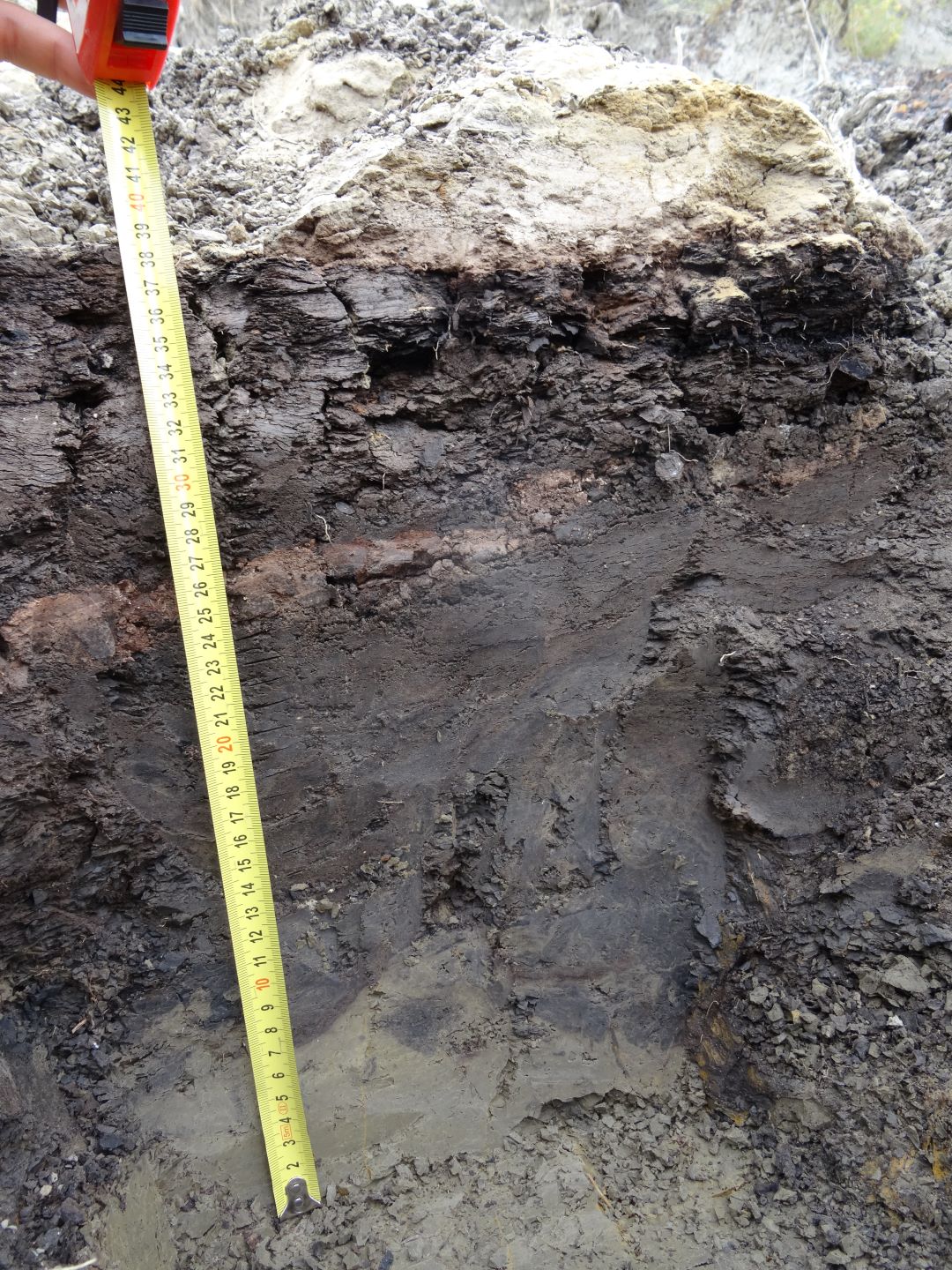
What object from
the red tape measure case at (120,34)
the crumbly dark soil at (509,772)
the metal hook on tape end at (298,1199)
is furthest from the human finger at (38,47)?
the metal hook on tape end at (298,1199)

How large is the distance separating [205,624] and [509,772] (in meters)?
1.13

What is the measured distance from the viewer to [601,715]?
110 inches

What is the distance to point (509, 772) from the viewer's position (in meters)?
2.79

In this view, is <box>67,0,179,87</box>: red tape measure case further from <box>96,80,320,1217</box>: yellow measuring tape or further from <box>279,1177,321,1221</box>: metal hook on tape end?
<box>279,1177,321,1221</box>: metal hook on tape end

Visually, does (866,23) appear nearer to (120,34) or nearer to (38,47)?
(120,34)

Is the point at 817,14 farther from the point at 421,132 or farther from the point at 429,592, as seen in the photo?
the point at 429,592

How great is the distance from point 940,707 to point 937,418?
0.99m

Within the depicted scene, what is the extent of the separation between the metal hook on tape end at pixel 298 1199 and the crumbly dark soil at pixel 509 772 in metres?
0.04

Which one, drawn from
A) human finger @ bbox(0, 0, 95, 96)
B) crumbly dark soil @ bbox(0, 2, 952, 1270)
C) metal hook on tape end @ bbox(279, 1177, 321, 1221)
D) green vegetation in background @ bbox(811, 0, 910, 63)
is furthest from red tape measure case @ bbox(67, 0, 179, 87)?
metal hook on tape end @ bbox(279, 1177, 321, 1221)

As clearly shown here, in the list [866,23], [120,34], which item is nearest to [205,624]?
[120,34]

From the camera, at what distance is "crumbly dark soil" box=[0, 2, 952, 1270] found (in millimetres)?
2375

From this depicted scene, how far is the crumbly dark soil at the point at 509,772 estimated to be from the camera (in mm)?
2375

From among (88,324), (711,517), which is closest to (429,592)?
(711,517)

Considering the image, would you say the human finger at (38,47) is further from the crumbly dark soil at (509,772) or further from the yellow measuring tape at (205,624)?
the crumbly dark soil at (509,772)
